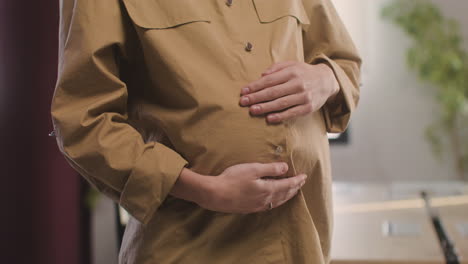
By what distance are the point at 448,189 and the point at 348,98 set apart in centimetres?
223

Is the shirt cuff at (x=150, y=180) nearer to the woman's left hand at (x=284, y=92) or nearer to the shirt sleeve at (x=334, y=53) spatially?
the woman's left hand at (x=284, y=92)

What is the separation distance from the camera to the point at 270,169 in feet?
2.77

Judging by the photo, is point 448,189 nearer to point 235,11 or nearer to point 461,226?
point 461,226

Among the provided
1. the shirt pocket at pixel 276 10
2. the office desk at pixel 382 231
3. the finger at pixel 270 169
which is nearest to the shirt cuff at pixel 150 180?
the finger at pixel 270 169

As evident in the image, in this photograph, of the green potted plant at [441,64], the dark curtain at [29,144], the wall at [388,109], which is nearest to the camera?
the dark curtain at [29,144]

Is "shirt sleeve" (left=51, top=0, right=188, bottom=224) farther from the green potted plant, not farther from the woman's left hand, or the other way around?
the green potted plant

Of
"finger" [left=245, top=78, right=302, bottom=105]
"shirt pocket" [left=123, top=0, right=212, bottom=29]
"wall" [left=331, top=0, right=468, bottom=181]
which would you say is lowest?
"wall" [left=331, top=0, right=468, bottom=181]

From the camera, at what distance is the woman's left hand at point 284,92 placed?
857mm

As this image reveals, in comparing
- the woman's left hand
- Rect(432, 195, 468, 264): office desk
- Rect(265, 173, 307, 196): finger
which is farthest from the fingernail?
Rect(432, 195, 468, 264): office desk

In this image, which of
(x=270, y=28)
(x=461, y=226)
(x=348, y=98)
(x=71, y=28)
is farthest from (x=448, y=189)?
(x=71, y=28)

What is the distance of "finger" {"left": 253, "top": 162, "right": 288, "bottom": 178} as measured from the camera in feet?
2.75

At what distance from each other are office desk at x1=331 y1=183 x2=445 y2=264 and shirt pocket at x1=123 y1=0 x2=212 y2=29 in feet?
3.34

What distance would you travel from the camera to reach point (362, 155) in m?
4.98

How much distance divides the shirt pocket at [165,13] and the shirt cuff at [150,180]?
22 cm
